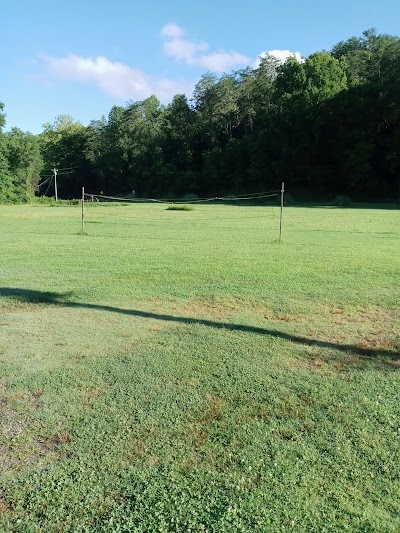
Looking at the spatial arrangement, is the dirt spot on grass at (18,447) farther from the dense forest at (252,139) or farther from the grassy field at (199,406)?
the dense forest at (252,139)

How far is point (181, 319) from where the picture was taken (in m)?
6.31

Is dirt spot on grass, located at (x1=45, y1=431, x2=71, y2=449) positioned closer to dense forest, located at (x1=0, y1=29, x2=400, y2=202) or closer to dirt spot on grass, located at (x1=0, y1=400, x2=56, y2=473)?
dirt spot on grass, located at (x1=0, y1=400, x2=56, y2=473)

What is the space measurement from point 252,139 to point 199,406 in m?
65.1

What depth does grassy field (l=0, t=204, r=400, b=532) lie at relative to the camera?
2.63 metres

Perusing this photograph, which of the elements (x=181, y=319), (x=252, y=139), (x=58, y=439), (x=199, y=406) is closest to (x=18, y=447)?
(x=58, y=439)

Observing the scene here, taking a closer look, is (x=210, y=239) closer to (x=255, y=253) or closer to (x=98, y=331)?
(x=255, y=253)

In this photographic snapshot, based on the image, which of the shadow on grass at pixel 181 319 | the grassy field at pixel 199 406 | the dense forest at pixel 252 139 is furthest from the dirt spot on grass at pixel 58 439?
the dense forest at pixel 252 139

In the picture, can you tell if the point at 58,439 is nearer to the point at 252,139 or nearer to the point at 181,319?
the point at 181,319

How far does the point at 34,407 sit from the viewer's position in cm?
373

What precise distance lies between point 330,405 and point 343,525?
1399 mm

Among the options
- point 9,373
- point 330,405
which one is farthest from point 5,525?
point 330,405

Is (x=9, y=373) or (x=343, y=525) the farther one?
(x=9, y=373)

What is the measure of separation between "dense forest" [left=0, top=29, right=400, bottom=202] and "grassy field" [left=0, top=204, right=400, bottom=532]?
155ft

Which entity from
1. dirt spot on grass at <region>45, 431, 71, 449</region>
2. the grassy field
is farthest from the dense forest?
dirt spot on grass at <region>45, 431, 71, 449</region>
